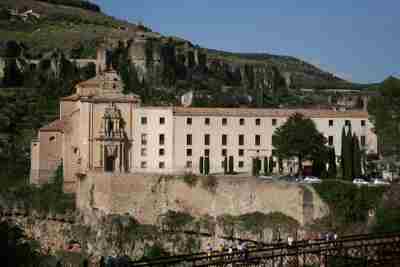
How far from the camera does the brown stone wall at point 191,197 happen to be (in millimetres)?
47844

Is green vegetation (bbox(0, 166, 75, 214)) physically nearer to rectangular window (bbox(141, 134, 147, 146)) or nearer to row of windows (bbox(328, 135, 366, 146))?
rectangular window (bbox(141, 134, 147, 146))

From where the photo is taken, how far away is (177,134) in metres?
62.2

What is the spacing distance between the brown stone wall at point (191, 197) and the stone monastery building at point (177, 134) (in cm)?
216

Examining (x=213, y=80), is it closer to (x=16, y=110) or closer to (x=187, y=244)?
(x=16, y=110)

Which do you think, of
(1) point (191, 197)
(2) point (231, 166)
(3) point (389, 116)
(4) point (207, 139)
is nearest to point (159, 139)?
(4) point (207, 139)

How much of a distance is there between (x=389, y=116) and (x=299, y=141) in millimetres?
5855

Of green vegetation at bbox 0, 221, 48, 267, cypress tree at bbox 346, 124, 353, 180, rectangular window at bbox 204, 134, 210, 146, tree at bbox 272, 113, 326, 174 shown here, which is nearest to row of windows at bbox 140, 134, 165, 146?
rectangular window at bbox 204, 134, 210, 146

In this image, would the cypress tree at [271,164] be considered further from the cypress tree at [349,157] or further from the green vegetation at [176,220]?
the cypress tree at [349,157]

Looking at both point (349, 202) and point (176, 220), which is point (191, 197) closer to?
point (176, 220)

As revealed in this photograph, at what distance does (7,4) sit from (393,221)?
163574mm

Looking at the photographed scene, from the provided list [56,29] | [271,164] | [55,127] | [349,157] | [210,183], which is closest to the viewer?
[349,157]

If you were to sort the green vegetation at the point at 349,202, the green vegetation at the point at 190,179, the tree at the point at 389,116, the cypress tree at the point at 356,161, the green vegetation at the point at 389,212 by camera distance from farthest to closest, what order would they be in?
1. the tree at the point at 389,116
2. the green vegetation at the point at 190,179
3. the cypress tree at the point at 356,161
4. the green vegetation at the point at 349,202
5. the green vegetation at the point at 389,212

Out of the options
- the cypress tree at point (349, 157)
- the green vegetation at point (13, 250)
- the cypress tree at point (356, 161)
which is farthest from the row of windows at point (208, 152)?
the green vegetation at point (13, 250)

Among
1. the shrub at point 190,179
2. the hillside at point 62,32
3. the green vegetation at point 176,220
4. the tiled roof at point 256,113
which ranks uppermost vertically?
the hillside at point 62,32
